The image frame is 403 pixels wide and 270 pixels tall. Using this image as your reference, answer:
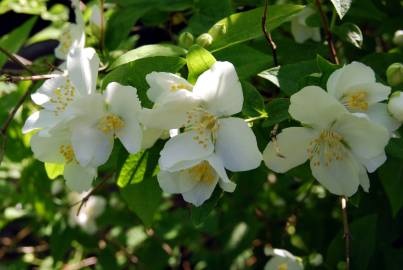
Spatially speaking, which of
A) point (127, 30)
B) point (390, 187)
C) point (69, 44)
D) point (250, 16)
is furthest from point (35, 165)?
point (390, 187)

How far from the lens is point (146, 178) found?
1.24 meters

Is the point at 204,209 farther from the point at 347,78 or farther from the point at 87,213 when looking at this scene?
the point at 87,213

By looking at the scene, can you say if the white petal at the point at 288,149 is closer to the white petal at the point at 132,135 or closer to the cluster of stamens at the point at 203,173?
the cluster of stamens at the point at 203,173

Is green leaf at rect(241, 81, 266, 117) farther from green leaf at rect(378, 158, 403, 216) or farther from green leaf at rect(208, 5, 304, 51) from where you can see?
green leaf at rect(378, 158, 403, 216)

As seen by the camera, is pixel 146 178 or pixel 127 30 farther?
pixel 127 30

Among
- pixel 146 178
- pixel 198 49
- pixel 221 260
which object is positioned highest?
pixel 198 49

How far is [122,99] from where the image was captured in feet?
3.58

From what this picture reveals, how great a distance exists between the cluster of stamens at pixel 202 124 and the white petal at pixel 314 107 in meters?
0.14

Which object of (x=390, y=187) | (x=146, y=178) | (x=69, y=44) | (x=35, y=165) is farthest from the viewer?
(x=35, y=165)

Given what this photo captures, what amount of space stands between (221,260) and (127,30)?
39.0 inches

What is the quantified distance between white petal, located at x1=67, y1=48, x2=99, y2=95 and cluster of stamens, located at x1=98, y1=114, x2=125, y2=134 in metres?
0.06

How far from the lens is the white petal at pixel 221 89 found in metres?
1.02

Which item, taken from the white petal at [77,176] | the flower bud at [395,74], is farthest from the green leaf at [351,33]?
the white petal at [77,176]

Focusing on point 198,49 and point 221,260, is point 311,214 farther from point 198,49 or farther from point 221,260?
point 198,49
